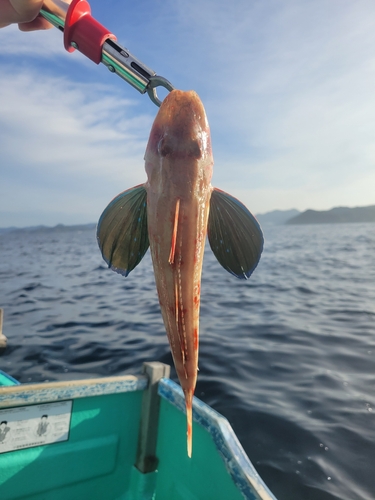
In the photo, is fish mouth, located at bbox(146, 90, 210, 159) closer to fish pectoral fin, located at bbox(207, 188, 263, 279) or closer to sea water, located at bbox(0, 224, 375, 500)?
fish pectoral fin, located at bbox(207, 188, 263, 279)

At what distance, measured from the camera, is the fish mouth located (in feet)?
6.75

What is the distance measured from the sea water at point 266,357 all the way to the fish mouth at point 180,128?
21.3 feet

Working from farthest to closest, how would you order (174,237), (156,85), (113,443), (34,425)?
1. (113,443)
2. (34,425)
3. (156,85)
4. (174,237)

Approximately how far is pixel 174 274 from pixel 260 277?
89.2 feet

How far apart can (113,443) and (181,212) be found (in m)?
4.62

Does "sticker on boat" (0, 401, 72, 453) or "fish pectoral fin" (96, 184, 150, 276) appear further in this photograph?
"sticker on boat" (0, 401, 72, 453)

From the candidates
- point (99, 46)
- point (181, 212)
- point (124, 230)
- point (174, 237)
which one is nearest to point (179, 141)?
point (181, 212)

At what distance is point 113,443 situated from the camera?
219 inches

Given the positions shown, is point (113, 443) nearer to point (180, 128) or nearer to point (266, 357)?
point (180, 128)

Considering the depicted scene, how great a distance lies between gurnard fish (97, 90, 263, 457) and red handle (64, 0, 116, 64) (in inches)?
20.6

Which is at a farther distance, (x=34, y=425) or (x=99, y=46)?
(x=34, y=425)

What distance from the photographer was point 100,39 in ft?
7.43

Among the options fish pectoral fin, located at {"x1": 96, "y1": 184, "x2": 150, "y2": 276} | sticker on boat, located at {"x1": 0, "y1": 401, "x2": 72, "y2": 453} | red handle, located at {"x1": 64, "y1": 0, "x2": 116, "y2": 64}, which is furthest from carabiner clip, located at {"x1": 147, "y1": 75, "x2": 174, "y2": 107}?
sticker on boat, located at {"x1": 0, "y1": 401, "x2": 72, "y2": 453}

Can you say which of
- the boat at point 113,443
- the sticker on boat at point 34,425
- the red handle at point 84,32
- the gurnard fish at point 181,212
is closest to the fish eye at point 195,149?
the gurnard fish at point 181,212
